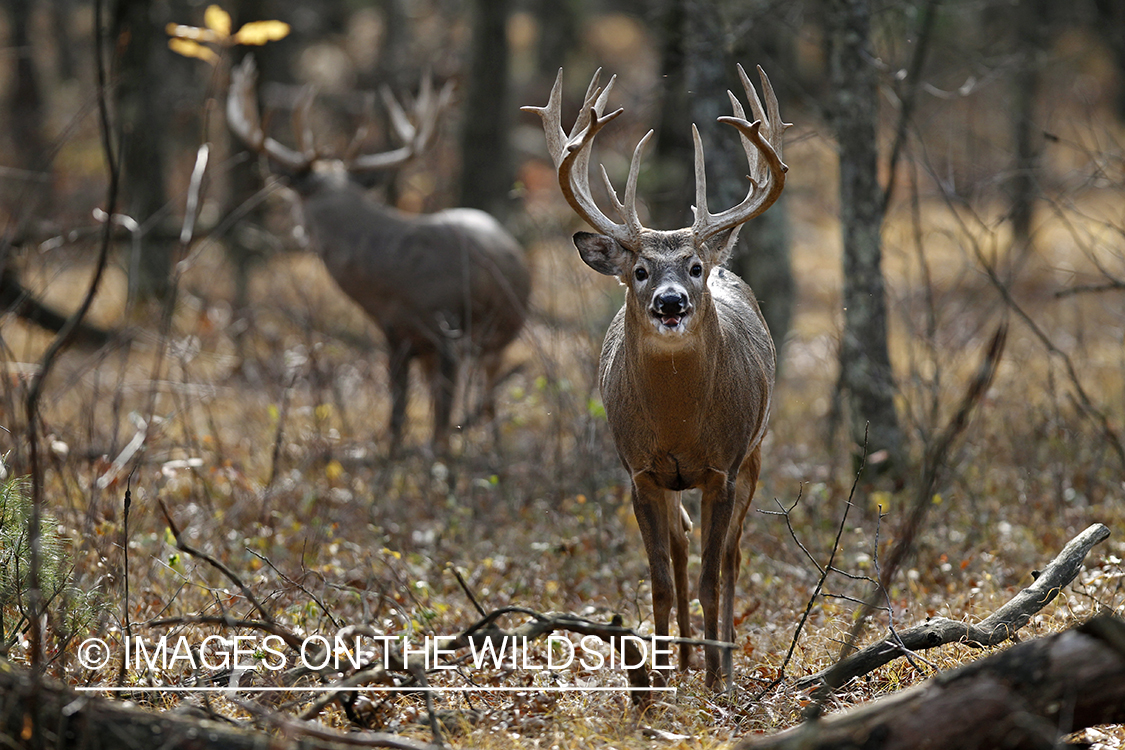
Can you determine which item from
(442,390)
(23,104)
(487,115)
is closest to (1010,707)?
(442,390)

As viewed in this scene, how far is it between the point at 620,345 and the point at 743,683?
1555mm

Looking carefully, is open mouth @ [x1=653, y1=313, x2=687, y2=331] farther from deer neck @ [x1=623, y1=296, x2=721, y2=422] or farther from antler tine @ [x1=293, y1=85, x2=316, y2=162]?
antler tine @ [x1=293, y1=85, x2=316, y2=162]

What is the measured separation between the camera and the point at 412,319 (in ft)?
30.7

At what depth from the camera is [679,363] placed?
4711 mm

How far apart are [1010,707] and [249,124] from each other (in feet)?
27.6

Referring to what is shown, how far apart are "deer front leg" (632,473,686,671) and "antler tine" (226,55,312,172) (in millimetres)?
6126

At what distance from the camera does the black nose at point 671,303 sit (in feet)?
14.5

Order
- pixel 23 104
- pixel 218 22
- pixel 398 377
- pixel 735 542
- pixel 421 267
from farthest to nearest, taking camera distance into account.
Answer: pixel 23 104 → pixel 421 267 → pixel 398 377 → pixel 218 22 → pixel 735 542

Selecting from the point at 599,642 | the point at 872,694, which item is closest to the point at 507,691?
the point at 599,642

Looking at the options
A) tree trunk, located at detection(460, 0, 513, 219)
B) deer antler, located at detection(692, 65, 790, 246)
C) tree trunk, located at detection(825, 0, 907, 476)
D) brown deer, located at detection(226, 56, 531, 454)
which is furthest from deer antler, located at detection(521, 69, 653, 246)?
tree trunk, located at detection(460, 0, 513, 219)

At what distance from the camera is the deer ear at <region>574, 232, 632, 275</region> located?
4879 millimetres

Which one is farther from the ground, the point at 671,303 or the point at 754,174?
the point at 754,174

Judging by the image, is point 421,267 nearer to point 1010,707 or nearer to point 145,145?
point 145,145

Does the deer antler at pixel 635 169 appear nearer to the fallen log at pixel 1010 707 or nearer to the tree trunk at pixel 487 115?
the fallen log at pixel 1010 707
